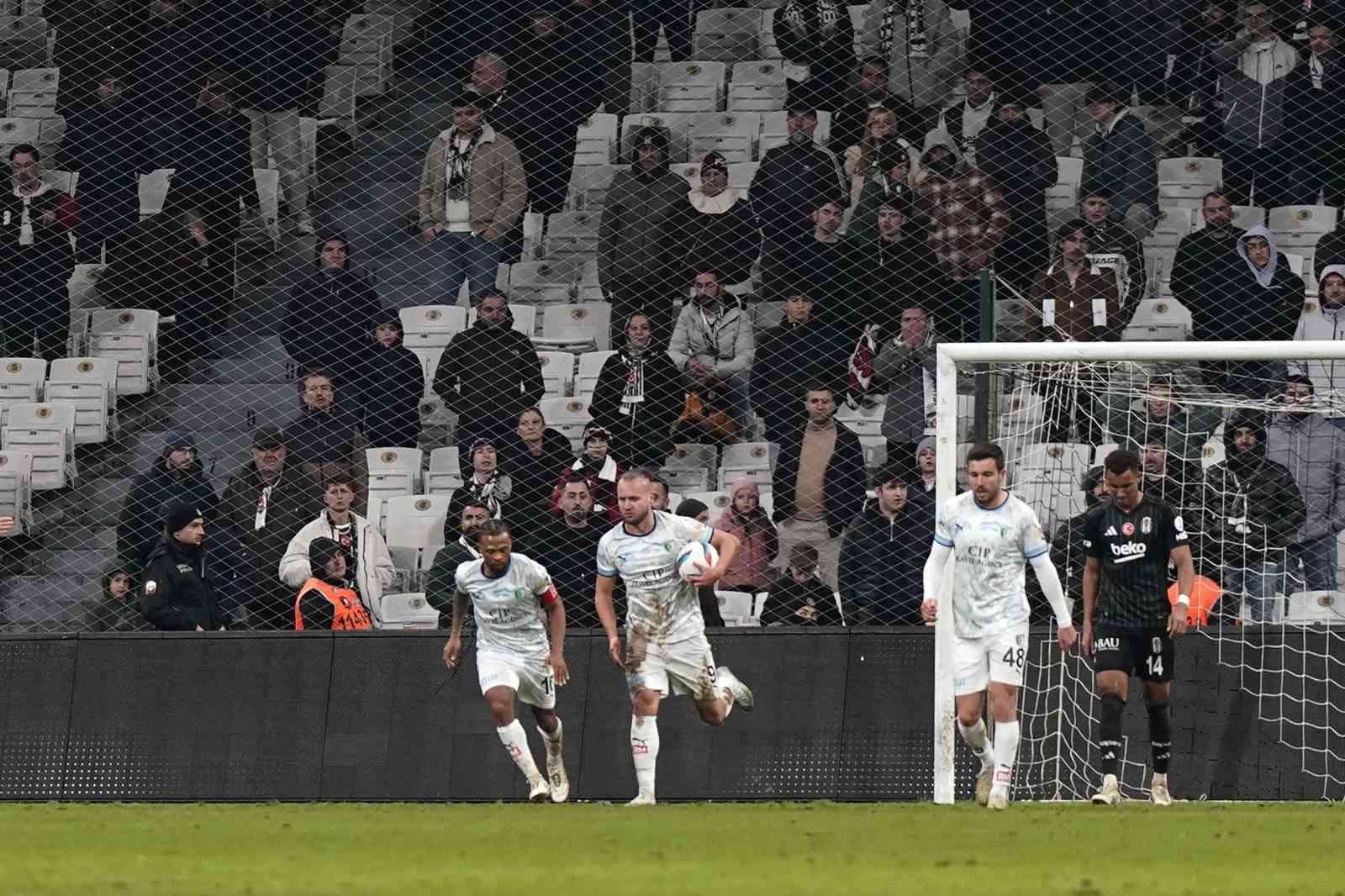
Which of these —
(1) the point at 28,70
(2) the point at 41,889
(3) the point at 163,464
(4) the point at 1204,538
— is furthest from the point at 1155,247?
(2) the point at 41,889

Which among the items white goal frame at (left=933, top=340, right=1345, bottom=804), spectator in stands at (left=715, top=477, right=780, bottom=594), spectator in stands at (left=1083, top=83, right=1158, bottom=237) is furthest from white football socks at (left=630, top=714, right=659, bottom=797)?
spectator in stands at (left=1083, top=83, right=1158, bottom=237)

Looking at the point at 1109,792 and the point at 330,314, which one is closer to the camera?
the point at 1109,792

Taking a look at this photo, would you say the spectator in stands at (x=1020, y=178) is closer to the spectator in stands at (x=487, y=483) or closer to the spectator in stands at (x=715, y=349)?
the spectator in stands at (x=715, y=349)

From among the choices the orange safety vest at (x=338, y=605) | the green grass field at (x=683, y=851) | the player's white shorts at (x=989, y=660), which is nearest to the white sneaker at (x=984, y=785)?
the green grass field at (x=683, y=851)

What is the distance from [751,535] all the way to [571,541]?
1.38 m

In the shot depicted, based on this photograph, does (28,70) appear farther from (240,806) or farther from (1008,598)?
(1008,598)

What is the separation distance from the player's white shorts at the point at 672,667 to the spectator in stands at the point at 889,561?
8.45ft

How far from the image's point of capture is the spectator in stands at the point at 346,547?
16812 millimetres

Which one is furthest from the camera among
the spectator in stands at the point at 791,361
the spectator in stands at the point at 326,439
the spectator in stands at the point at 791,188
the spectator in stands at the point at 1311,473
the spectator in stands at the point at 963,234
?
the spectator in stands at the point at 791,188

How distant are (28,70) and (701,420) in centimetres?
816

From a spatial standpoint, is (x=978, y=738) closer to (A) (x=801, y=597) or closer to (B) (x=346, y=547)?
(A) (x=801, y=597)

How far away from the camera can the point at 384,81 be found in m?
21.1

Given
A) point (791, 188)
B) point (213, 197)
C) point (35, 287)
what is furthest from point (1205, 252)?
point (35, 287)

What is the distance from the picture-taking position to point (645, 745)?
13977 mm
